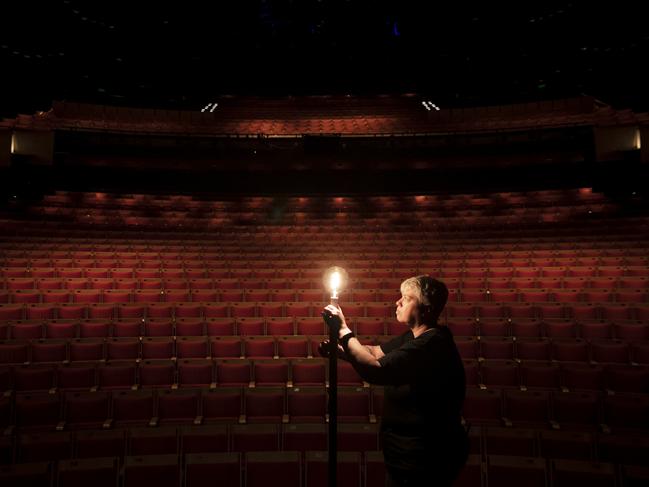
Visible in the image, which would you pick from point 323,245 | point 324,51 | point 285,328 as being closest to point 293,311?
point 285,328

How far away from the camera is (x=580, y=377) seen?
2109mm

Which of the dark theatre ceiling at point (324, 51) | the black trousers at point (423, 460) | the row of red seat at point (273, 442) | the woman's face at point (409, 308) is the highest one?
the dark theatre ceiling at point (324, 51)

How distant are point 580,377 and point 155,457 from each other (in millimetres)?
1849

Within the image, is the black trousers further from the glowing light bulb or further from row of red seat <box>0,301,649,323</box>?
row of red seat <box>0,301,649,323</box>

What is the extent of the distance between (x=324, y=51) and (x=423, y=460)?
325 inches

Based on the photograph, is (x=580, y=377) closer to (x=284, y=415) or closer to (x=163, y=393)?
(x=284, y=415)

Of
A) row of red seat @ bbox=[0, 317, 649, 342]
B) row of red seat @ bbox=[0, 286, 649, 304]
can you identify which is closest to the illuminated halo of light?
row of red seat @ bbox=[0, 317, 649, 342]

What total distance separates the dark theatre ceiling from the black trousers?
24.8 ft

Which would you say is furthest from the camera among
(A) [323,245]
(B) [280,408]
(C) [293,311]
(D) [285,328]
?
(A) [323,245]

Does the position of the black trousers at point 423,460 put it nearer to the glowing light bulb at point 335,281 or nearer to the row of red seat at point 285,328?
the glowing light bulb at point 335,281

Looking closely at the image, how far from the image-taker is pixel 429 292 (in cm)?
87

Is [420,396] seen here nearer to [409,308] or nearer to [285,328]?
[409,308]

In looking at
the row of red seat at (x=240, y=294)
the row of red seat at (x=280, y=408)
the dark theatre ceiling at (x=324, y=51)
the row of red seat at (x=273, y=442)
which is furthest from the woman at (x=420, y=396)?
the dark theatre ceiling at (x=324, y=51)

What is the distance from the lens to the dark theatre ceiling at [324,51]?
6.90 m
